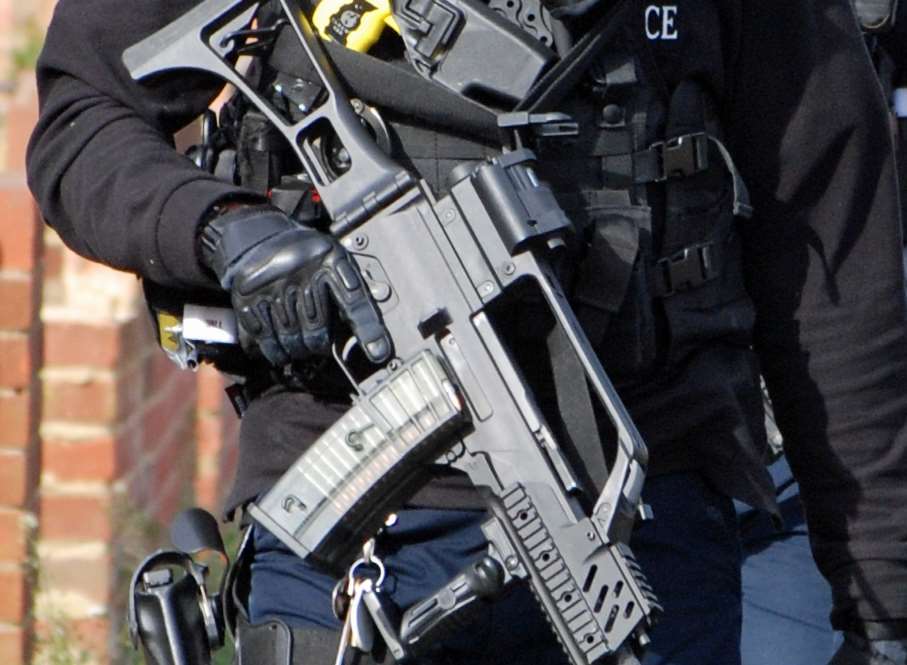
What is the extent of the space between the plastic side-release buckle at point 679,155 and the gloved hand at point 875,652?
63 centimetres

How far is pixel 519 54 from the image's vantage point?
6.74ft

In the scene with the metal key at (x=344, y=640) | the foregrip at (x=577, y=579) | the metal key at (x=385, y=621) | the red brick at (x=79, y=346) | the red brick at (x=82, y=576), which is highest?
the foregrip at (x=577, y=579)

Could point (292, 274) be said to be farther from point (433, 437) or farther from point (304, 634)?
point (304, 634)

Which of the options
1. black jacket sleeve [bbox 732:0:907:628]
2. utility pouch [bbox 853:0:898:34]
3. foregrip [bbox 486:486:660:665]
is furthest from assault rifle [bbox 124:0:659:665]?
utility pouch [bbox 853:0:898:34]

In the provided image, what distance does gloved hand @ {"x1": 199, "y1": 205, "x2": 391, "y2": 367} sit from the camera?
1.96 m

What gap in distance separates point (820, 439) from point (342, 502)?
2.16 feet

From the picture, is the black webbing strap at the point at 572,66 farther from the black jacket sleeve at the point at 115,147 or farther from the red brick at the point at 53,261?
the red brick at the point at 53,261

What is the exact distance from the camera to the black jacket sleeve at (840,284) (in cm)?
228

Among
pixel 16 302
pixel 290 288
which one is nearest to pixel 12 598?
pixel 16 302

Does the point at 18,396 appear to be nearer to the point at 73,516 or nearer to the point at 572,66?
the point at 73,516

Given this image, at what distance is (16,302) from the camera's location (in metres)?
3.50

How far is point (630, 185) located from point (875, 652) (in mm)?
659

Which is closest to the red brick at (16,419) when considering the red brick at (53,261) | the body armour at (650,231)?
the red brick at (53,261)

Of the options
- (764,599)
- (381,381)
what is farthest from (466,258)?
(764,599)
